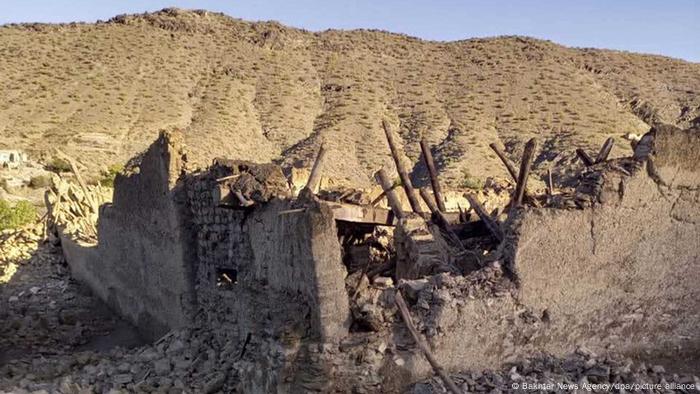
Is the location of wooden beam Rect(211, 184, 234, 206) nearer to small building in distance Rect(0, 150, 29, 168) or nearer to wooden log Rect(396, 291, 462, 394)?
wooden log Rect(396, 291, 462, 394)

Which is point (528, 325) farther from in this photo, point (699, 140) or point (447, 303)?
point (699, 140)

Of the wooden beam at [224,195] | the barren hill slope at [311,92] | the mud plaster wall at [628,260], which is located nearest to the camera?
the mud plaster wall at [628,260]

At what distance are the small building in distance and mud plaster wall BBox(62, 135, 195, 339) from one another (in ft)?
96.7

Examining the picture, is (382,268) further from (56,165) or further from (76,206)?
(56,165)

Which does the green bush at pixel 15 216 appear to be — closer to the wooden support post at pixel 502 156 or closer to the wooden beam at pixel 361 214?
A: the wooden support post at pixel 502 156

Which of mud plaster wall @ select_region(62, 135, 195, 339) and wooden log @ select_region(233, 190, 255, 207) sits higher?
wooden log @ select_region(233, 190, 255, 207)

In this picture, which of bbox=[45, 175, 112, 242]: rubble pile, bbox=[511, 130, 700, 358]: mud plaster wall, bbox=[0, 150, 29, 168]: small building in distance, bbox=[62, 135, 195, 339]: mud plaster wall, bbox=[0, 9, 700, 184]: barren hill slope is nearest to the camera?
bbox=[511, 130, 700, 358]: mud plaster wall

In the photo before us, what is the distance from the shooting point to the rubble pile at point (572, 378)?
5898mm

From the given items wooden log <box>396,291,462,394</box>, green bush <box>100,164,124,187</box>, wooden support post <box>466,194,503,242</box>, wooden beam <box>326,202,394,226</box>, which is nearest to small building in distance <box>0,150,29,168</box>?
green bush <box>100,164,124,187</box>

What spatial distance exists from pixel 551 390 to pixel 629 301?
1311 mm

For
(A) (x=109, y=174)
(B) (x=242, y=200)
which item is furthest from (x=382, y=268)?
(A) (x=109, y=174)

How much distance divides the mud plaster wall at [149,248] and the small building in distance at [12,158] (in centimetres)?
2948

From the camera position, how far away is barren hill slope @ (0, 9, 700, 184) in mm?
44781

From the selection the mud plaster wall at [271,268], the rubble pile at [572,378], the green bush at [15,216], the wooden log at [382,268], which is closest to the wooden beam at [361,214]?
the wooden log at [382,268]
